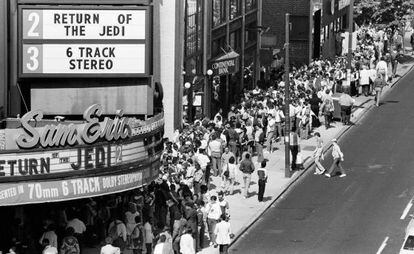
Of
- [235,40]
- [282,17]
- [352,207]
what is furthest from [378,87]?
[352,207]

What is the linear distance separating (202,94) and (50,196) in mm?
21451

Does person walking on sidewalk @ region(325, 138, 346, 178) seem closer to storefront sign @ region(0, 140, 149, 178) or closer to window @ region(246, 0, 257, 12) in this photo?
storefront sign @ region(0, 140, 149, 178)

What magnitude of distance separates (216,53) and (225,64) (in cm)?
207

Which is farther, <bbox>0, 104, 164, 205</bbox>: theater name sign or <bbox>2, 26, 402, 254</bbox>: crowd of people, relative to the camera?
<bbox>2, 26, 402, 254</bbox>: crowd of people

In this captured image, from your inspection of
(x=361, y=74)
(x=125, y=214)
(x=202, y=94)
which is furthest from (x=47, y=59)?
(x=361, y=74)

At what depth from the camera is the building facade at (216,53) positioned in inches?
2074

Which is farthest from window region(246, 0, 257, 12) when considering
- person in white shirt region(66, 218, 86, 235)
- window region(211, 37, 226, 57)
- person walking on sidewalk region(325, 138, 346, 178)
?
person in white shirt region(66, 218, 86, 235)

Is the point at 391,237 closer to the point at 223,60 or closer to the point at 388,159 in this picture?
the point at 388,159

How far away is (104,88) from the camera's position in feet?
130

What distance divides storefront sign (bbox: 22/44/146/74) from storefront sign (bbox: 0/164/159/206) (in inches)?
152

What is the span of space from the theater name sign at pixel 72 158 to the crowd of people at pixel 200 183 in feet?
2.90

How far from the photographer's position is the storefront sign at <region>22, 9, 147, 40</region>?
38.1 meters

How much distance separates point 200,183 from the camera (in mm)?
40719

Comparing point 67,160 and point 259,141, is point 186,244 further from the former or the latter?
point 259,141
